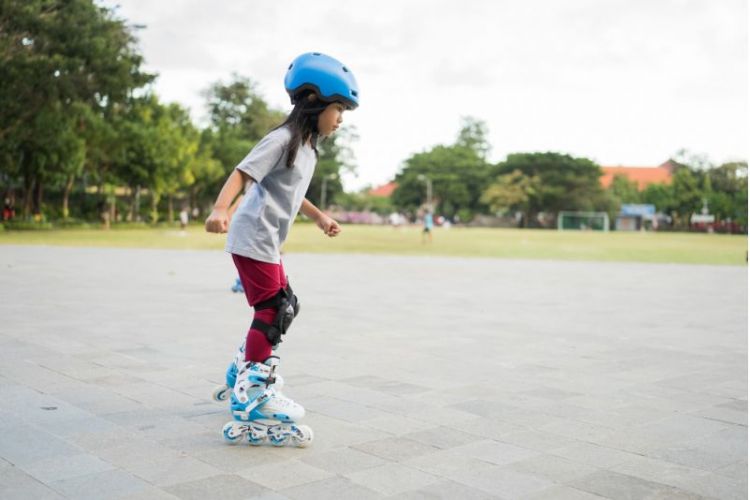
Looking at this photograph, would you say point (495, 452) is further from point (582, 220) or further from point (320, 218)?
point (582, 220)

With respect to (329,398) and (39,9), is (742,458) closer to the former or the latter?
(329,398)

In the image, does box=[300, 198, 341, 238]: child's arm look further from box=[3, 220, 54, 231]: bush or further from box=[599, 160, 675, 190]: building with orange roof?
box=[599, 160, 675, 190]: building with orange roof

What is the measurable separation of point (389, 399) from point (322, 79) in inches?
71.7

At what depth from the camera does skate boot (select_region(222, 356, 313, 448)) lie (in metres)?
3.33

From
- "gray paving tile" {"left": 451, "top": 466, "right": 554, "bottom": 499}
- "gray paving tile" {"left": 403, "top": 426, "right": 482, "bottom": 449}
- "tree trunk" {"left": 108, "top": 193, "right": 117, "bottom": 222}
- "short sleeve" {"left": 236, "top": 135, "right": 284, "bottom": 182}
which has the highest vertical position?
"tree trunk" {"left": 108, "top": 193, "right": 117, "bottom": 222}

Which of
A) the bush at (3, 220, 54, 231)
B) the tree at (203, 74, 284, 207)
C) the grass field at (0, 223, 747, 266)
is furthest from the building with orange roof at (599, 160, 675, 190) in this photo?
the bush at (3, 220, 54, 231)

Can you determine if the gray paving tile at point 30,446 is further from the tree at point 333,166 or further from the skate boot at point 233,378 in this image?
the tree at point 333,166

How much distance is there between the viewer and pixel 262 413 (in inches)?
134

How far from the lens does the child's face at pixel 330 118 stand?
3.49 metres

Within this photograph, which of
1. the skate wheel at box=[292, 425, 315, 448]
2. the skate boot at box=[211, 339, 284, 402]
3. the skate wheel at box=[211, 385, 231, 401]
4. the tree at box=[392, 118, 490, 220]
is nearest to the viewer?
the skate wheel at box=[292, 425, 315, 448]

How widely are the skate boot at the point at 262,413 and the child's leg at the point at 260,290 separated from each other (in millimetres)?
53

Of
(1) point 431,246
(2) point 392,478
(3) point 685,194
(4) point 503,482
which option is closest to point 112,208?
(1) point 431,246

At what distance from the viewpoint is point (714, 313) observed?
29.8 feet

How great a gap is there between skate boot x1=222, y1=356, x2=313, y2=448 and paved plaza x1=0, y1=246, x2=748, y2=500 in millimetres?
74
